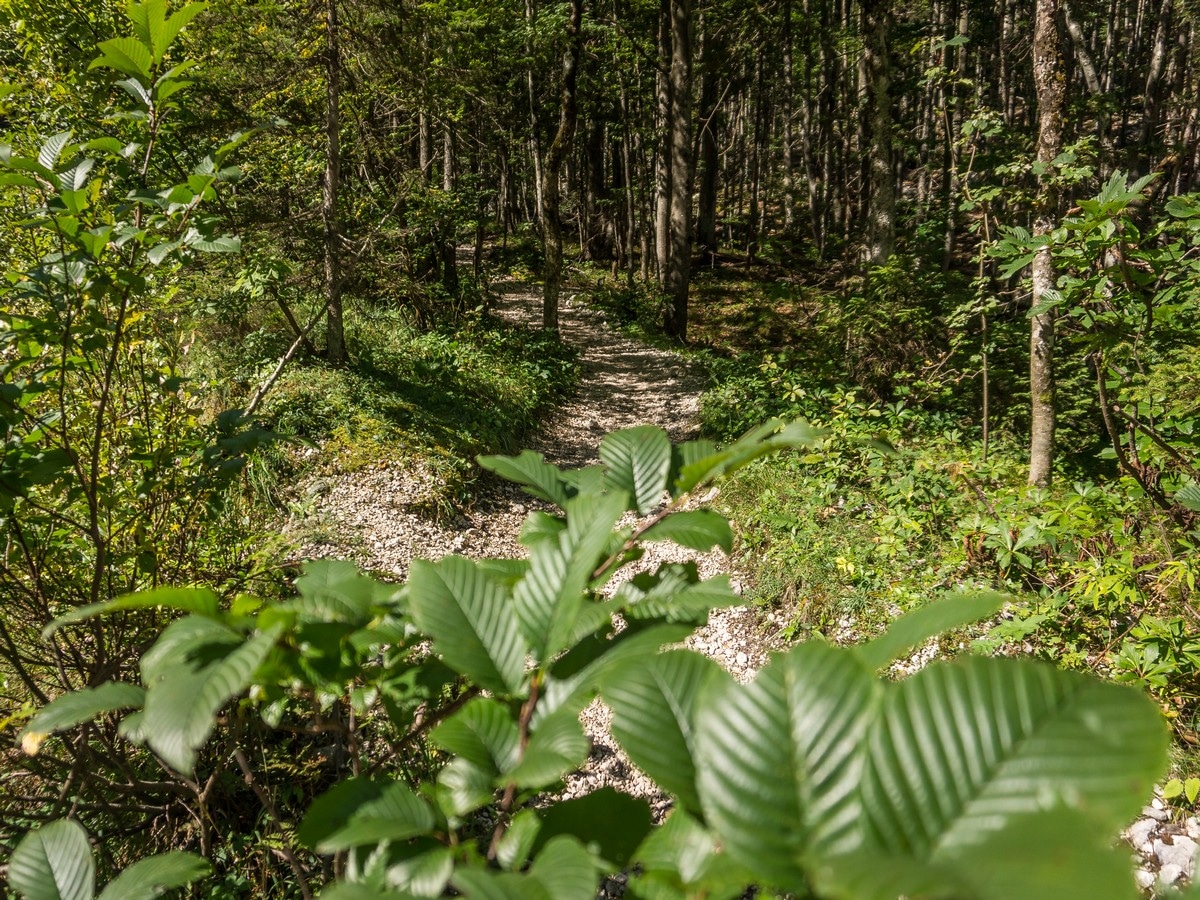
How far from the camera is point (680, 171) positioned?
41.1 feet

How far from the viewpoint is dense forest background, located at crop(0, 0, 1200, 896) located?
1.78m

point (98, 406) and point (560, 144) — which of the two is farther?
point (560, 144)

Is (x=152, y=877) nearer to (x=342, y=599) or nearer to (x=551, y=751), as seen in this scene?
(x=342, y=599)

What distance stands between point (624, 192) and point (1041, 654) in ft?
59.1

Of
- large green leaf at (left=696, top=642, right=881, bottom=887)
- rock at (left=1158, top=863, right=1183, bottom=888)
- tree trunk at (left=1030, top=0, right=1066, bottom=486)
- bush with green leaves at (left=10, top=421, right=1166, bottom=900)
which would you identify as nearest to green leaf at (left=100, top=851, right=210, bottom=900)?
bush with green leaves at (left=10, top=421, right=1166, bottom=900)

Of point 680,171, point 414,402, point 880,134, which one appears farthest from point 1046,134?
point 680,171

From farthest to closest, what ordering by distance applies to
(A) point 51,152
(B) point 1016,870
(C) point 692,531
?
(A) point 51,152, (C) point 692,531, (B) point 1016,870

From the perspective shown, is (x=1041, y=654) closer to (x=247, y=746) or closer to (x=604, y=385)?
(x=247, y=746)

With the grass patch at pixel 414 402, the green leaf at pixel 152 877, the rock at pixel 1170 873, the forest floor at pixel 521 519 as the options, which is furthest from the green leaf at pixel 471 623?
the grass patch at pixel 414 402

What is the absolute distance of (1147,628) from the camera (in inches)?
124

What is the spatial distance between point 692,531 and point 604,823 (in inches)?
14.8

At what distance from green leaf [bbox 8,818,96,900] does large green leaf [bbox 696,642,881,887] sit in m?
0.79

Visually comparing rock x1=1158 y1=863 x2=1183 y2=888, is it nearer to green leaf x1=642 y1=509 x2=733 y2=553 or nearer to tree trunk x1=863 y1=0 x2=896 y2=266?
green leaf x1=642 y1=509 x2=733 y2=553

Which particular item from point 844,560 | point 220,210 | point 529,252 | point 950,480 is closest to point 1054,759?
point 844,560
